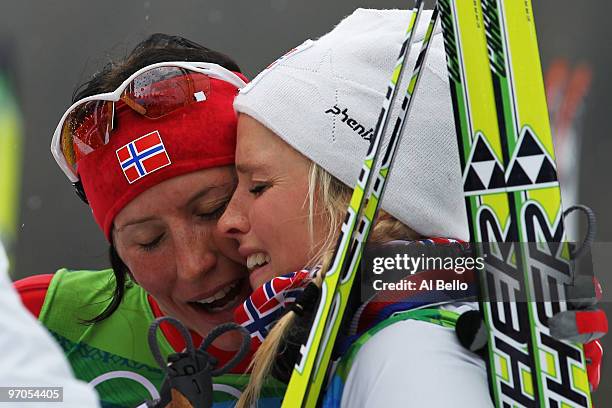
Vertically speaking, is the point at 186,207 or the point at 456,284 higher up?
the point at 456,284

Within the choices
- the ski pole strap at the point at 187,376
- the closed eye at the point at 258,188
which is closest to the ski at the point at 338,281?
the ski pole strap at the point at 187,376

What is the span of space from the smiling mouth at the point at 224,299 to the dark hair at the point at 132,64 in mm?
227

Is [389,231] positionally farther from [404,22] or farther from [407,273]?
[404,22]

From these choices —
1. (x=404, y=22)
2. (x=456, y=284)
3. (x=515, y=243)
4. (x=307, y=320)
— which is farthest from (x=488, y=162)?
(x=404, y=22)

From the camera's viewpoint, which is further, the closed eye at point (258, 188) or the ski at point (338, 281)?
the closed eye at point (258, 188)

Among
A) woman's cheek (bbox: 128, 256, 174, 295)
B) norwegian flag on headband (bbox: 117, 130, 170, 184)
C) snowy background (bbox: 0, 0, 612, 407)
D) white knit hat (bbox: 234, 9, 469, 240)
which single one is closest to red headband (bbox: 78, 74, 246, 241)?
norwegian flag on headband (bbox: 117, 130, 170, 184)

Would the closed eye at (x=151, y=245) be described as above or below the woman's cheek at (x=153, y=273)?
above

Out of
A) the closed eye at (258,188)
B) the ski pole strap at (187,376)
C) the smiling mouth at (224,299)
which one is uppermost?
the closed eye at (258,188)

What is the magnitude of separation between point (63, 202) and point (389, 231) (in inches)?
78.5

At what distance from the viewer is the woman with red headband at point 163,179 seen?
165cm

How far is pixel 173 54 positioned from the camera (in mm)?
1836

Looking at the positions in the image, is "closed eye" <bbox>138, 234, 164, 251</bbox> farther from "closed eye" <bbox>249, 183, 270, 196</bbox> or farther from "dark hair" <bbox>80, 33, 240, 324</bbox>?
"closed eye" <bbox>249, 183, 270, 196</bbox>

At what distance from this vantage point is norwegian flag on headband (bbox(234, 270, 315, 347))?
126 centimetres

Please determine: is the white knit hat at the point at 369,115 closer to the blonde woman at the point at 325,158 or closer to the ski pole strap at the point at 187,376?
the blonde woman at the point at 325,158
